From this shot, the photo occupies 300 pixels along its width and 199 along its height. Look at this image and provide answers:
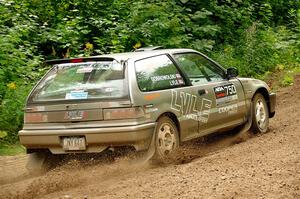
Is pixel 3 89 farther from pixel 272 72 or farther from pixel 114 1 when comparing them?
pixel 272 72

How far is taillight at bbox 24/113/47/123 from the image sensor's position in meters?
7.03

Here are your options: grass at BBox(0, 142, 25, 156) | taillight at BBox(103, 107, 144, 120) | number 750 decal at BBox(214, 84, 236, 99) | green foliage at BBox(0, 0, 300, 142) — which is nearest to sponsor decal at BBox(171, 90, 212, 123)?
number 750 decal at BBox(214, 84, 236, 99)

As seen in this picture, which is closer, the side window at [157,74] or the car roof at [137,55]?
the side window at [157,74]

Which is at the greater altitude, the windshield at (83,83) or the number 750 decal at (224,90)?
the windshield at (83,83)

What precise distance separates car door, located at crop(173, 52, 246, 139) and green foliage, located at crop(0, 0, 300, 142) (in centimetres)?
299

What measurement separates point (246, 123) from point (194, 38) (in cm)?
633

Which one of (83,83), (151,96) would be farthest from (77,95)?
(151,96)

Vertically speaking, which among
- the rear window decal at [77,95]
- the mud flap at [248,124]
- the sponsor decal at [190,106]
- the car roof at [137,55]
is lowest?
the mud flap at [248,124]

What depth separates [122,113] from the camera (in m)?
6.70

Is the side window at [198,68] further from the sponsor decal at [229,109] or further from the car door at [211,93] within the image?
the sponsor decal at [229,109]

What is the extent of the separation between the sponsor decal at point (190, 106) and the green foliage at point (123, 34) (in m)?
3.03

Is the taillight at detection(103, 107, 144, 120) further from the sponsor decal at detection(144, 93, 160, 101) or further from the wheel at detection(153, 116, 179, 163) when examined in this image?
the wheel at detection(153, 116, 179, 163)

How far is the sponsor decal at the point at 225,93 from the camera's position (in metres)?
8.26

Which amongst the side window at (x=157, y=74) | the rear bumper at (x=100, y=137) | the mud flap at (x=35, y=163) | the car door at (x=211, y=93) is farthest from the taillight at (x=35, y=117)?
the car door at (x=211, y=93)
